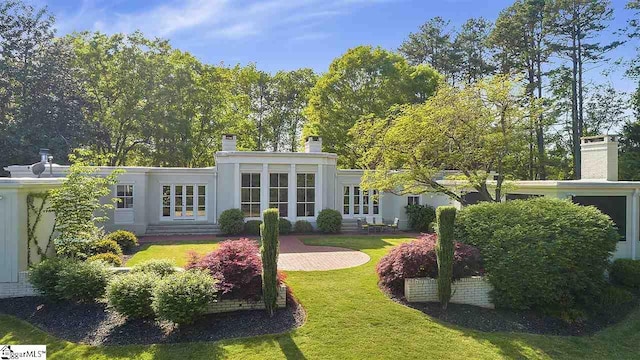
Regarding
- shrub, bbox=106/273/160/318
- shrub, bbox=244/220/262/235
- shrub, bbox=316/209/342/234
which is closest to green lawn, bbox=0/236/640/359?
shrub, bbox=106/273/160/318

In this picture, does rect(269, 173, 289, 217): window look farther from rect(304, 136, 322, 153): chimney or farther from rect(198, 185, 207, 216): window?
rect(198, 185, 207, 216): window

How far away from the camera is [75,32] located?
27.4 m

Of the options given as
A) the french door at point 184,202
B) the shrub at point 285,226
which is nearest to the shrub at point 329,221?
the shrub at point 285,226

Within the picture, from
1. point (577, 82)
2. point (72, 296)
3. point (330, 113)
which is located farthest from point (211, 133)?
A: point (577, 82)

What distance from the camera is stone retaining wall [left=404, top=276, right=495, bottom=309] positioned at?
909cm

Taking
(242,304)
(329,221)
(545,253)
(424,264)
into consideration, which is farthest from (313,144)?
(545,253)

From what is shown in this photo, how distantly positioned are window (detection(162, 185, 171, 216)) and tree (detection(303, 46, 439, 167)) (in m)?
13.9

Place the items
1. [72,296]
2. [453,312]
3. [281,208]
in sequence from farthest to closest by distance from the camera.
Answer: [281,208] < [453,312] < [72,296]

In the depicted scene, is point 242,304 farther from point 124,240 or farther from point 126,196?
point 126,196

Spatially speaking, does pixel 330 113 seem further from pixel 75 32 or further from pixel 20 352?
pixel 20 352

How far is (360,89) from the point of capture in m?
28.9

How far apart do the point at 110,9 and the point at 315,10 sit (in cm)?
546

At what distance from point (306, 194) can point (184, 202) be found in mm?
6506

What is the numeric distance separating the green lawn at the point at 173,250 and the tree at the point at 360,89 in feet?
50.3
